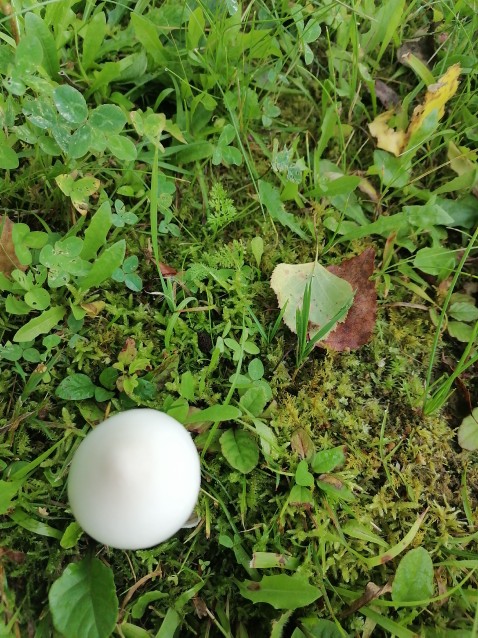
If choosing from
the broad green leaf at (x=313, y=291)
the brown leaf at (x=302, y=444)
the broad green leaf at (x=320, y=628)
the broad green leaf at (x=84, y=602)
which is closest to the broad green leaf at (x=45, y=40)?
the broad green leaf at (x=313, y=291)

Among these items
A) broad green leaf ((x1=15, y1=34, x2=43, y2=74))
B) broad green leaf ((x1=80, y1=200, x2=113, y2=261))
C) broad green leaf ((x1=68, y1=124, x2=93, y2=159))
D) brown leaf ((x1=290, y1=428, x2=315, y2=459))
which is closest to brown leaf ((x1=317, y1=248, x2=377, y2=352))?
brown leaf ((x1=290, y1=428, x2=315, y2=459))

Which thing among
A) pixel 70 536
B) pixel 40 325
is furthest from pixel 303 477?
pixel 40 325

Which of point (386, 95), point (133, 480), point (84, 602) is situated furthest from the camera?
point (386, 95)

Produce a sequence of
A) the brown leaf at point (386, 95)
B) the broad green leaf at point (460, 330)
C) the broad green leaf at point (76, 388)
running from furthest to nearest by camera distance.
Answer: the brown leaf at point (386, 95)
the broad green leaf at point (460, 330)
the broad green leaf at point (76, 388)

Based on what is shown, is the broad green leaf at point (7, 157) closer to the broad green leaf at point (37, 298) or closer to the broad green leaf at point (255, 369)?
the broad green leaf at point (37, 298)

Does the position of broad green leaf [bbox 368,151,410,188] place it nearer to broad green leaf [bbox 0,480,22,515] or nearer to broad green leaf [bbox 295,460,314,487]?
broad green leaf [bbox 295,460,314,487]

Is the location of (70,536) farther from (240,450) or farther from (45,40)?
(45,40)
